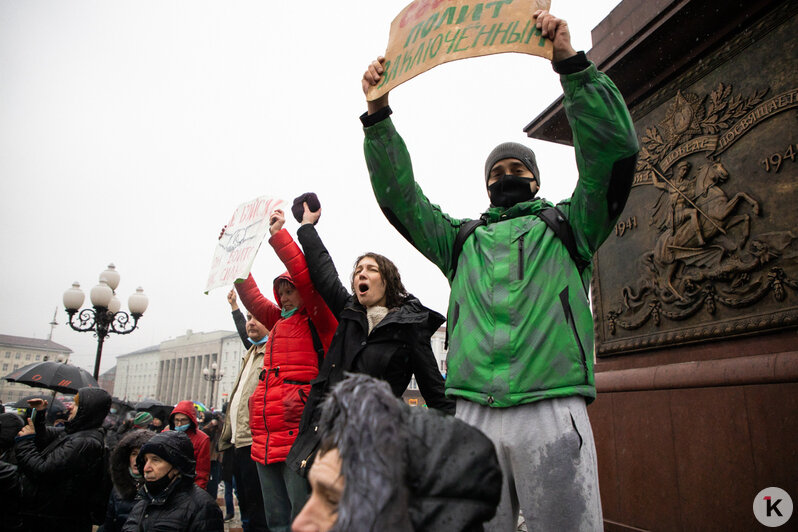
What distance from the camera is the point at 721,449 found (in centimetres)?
Result: 329

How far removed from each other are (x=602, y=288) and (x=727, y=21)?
235 centimetres

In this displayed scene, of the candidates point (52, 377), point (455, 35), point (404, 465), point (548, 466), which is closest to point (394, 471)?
point (404, 465)

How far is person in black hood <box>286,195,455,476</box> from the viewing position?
286cm

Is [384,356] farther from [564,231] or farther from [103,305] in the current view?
[103,305]

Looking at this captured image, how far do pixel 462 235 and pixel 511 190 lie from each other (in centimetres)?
28

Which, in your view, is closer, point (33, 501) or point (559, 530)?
point (559, 530)

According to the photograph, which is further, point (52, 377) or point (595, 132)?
point (52, 377)

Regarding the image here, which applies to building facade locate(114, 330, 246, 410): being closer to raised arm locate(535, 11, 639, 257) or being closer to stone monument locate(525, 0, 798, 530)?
stone monument locate(525, 0, 798, 530)

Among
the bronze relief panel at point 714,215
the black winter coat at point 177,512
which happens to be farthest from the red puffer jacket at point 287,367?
the bronze relief panel at point 714,215

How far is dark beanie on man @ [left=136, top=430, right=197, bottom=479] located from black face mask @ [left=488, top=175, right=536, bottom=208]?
2.81 m

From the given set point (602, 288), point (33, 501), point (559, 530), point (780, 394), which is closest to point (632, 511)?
point (780, 394)

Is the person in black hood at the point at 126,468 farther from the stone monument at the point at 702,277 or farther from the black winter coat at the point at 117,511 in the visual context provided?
the stone monument at the point at 702,277

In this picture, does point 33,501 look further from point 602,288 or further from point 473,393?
point 602,288

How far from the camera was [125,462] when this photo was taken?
14.8 ft
